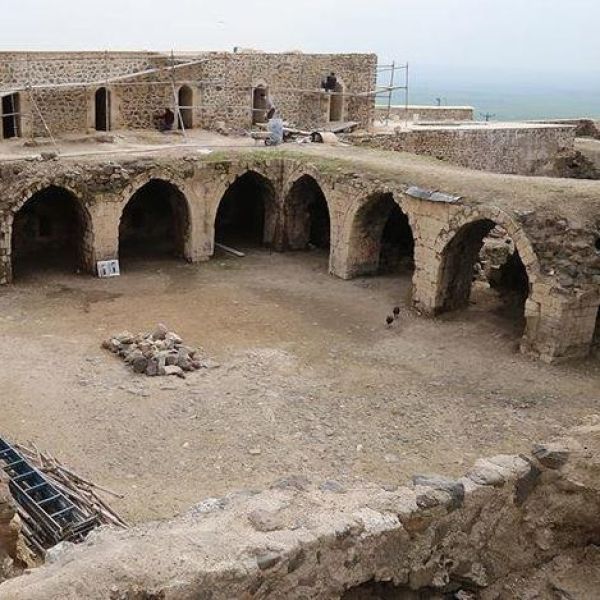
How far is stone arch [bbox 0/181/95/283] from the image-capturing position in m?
20.2

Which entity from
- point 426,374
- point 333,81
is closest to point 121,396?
point 426,374

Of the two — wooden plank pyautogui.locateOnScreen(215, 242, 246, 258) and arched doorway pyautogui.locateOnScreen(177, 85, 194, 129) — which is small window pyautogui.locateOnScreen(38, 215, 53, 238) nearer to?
wooden plank pyautogui.locateOnScreen(215, 242, 246, 258)

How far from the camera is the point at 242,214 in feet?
81.7

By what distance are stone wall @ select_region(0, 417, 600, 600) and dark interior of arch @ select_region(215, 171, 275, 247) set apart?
16803 millimetres

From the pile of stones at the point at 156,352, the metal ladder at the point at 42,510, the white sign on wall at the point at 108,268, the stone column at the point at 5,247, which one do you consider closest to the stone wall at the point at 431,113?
the white sign on wall at the point at 108,268

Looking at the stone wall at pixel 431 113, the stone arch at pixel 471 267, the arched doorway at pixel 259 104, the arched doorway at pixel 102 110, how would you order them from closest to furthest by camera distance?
the stone arch at pixel 471 267 < the arched doorway at pixel 102 110 < the arched doorway at pixel 259 104 < the stone wall at pixel 431 113

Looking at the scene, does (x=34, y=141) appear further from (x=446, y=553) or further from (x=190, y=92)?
(x=446, y=553)

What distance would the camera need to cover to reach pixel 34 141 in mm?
22125

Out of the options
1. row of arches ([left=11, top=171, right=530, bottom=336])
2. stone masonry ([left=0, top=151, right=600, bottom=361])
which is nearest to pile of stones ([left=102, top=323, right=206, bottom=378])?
stone masonry ([left=0, top=151, right=600, bottom=361])

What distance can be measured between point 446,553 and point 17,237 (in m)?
17.1

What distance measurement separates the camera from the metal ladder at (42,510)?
8.95 m

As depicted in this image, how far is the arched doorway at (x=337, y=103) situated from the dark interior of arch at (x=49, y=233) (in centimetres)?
1123

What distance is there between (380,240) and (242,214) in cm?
610

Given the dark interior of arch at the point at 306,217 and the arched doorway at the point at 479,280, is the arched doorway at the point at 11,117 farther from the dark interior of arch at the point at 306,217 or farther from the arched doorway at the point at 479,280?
the arched doorway at the point at 479,280
